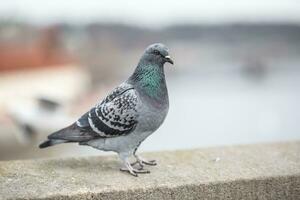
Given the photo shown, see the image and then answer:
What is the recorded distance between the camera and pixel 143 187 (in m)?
4.16

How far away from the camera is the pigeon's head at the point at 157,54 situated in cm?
450

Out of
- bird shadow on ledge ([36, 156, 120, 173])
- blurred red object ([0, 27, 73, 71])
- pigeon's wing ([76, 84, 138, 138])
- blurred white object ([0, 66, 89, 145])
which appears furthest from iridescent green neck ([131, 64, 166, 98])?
blurred red object ([0, 27, 73, 71])

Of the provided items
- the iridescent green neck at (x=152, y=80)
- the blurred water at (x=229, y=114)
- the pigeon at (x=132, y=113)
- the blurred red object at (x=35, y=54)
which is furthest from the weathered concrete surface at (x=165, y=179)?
the blurred red object at (x=35, y=54)

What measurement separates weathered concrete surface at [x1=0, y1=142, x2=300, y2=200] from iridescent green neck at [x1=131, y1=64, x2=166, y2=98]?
70 cm

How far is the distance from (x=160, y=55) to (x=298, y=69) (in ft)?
288

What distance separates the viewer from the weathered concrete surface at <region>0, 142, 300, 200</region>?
408cm

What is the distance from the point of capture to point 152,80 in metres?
4.57

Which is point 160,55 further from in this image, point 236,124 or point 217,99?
point 217,99

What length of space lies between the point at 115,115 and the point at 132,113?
17 cm

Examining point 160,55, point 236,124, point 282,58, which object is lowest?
point 236,124

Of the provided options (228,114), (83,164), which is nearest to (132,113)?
(83,164)

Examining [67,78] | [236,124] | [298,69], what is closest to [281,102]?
[236,124]

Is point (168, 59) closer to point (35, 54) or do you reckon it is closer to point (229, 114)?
point (229, 114)

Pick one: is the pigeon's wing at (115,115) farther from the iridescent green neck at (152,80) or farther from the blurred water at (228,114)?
the blurred water at (228,114)
